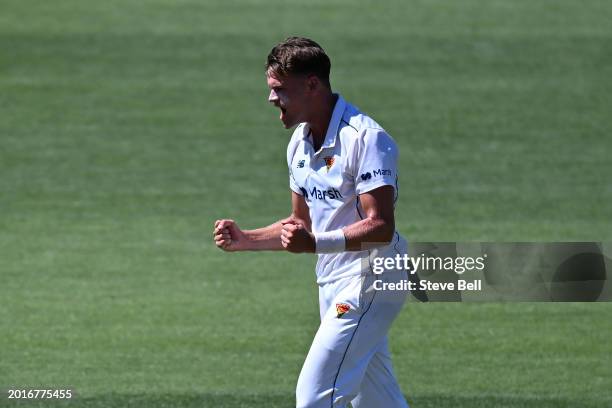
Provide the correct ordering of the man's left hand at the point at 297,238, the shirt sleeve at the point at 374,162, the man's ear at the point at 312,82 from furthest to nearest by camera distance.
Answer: the man's ear at the point at 312,82 → the shirt sleeve at the point at 374,162 → the man's left hand at the point at 297,238

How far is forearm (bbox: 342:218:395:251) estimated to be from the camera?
21.4ft

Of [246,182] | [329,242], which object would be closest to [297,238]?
[329,242]

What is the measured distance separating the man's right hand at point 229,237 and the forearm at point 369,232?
0.78 meters

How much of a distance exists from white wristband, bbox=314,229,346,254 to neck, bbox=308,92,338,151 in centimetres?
59

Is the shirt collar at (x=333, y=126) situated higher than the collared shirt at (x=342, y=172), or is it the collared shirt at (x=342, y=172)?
the shirt collar at (x=333, y=126)

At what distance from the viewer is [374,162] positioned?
658cm

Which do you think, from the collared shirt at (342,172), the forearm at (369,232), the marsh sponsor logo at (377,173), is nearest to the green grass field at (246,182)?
the collared shirt at (342,172)

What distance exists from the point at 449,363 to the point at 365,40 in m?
13.0

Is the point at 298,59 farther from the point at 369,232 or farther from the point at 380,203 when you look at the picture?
the point at 369,232

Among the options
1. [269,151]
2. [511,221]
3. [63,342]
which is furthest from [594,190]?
[63,342]

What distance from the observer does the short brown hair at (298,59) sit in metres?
6.74

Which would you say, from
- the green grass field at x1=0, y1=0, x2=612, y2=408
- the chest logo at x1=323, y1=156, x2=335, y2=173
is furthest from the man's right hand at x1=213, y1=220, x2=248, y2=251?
the green grass field at x1=0, y1=0, x2=612, y2=408

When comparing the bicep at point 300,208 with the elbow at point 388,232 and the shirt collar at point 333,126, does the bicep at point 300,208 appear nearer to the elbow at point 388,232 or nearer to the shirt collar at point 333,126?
the shirt collar at point 333,126

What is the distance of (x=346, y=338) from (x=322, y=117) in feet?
3.75
